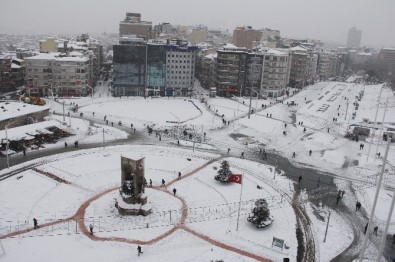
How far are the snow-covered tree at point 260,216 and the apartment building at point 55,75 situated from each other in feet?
281

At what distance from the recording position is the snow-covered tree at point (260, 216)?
132 feet

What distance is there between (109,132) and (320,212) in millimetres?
45141

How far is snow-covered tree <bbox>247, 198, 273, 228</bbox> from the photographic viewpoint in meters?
40.3

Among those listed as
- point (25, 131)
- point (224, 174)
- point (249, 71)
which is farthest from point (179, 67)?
point (224, 174)

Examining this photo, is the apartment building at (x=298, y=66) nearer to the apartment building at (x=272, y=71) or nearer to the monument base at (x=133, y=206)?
the apartment building at (x=272, y=71)

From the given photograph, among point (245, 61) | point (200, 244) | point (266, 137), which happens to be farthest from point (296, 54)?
point (200, 244)

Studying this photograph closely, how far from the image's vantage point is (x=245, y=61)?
12662 centimetres

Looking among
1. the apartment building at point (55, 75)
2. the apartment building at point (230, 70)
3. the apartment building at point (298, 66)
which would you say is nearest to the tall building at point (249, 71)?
the apartment building at point (230, 70)

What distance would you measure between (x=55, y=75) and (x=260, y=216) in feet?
292

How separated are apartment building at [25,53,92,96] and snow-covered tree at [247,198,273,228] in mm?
85567

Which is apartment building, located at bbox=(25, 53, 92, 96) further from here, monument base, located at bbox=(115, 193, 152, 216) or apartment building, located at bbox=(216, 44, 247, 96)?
monument base, located at bbox=(115, 193, 152, 216)

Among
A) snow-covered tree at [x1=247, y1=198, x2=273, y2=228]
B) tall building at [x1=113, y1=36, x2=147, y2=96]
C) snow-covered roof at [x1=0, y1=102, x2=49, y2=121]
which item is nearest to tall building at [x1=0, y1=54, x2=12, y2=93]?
tall building at [x1=113, y1=36, x2=147, y2=96]

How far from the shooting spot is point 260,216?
132 feet

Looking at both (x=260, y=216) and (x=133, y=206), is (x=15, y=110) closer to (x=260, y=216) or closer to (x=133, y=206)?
(x=133, y=206)
